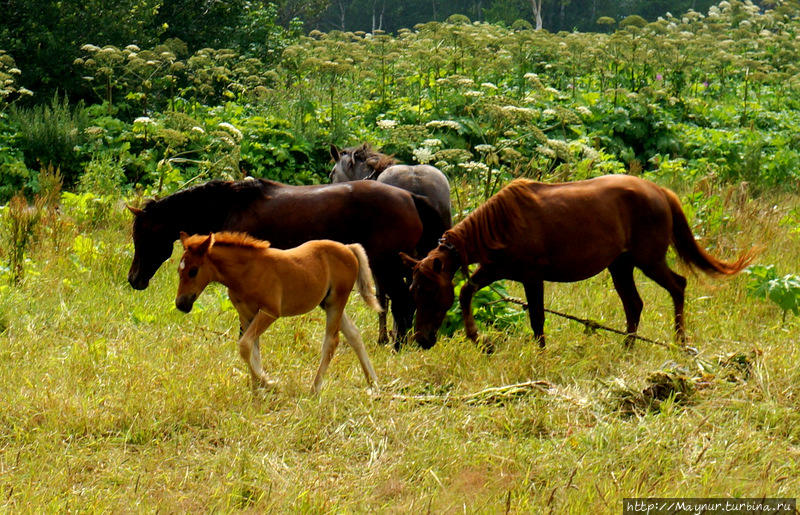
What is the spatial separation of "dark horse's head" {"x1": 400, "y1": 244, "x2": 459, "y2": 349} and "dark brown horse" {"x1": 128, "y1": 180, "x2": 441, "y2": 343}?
62 centimetres

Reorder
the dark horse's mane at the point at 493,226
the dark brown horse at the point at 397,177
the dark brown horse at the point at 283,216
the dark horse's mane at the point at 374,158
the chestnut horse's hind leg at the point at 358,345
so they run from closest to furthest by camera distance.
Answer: the chestnut horse's hind leg at the point at 358,345
the dark horse's mane at the point at 493,226
the dark brown horse at the point at 283,216
the dark brown horse at the point at 397,177
the dark horse's mane at the point at 374,158

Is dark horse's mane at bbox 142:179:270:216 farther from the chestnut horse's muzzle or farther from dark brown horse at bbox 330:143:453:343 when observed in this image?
the chestnut horse's muzzle

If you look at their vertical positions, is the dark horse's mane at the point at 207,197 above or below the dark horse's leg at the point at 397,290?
above

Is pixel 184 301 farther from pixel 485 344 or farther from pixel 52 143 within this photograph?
pixel 52 143

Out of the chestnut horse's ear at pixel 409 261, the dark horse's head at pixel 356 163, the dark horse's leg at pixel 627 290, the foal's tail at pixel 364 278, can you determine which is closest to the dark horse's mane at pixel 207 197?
the chestnut horse's ear at pixel 409 261

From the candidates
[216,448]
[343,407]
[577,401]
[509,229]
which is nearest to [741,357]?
[577,401]

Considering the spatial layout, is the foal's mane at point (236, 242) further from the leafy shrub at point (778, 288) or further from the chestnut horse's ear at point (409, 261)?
the leafy shrub at point (778, 288)

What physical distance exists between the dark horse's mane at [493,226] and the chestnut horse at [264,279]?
3.72 ft

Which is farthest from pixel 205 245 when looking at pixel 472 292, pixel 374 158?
pixel 374 158

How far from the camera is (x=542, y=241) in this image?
257 inches

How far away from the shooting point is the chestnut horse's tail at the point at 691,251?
710cm

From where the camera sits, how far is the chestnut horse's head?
494 centimetres

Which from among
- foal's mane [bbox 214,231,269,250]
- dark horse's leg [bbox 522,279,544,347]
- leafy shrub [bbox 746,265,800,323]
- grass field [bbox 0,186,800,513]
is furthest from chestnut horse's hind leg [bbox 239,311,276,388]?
leafy shrub [bbox 746,265,800,323]

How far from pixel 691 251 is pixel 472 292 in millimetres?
1932
